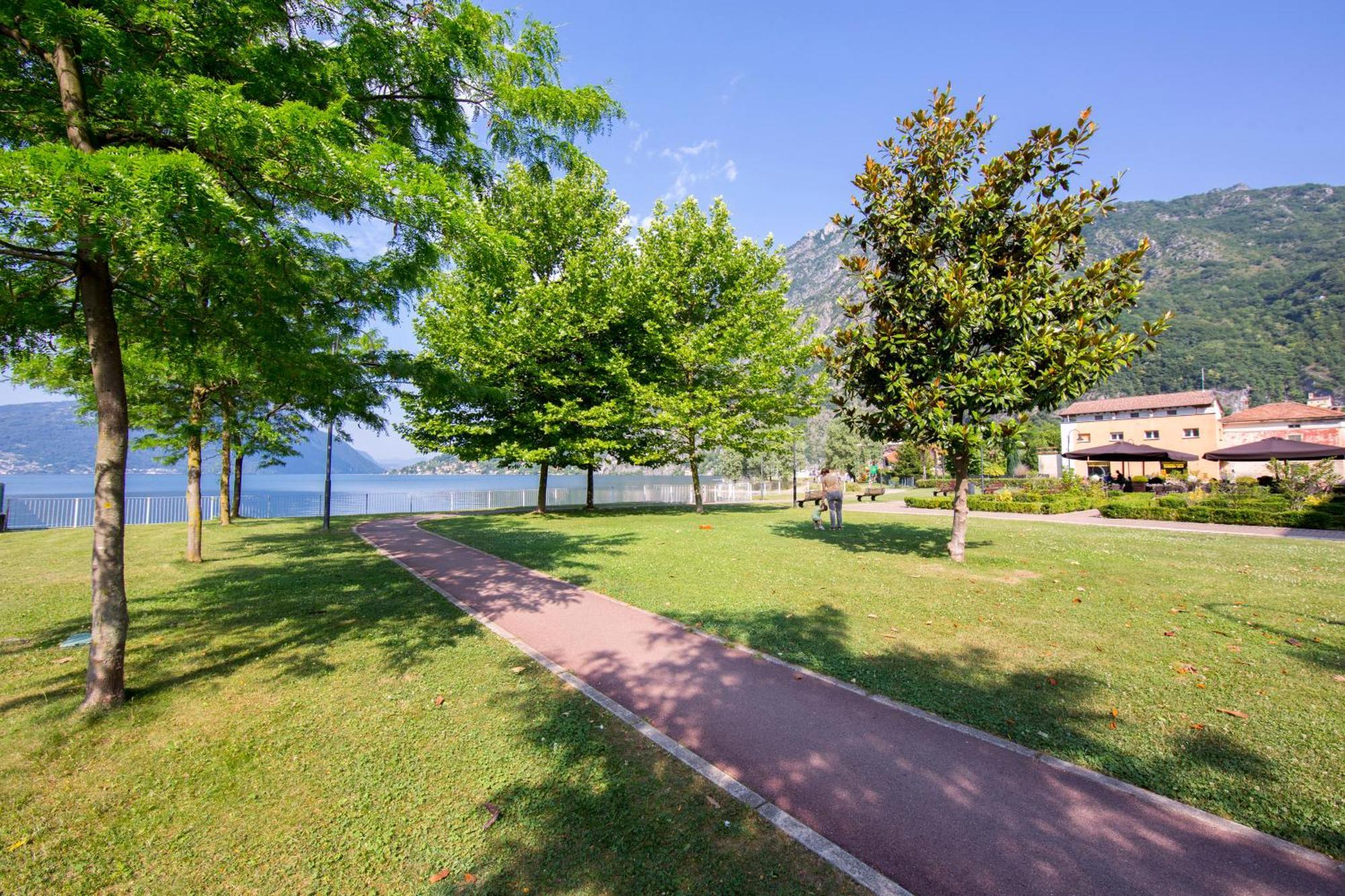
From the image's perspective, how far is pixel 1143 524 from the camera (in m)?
17.6

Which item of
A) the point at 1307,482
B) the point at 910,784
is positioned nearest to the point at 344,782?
the point at 910,784

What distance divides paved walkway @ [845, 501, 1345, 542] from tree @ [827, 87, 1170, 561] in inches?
418

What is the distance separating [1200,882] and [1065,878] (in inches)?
23.8

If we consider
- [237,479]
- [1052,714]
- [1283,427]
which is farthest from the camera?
[1283,427]

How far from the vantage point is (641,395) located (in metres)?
21.3

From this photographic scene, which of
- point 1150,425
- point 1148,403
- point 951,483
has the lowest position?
point 951,483

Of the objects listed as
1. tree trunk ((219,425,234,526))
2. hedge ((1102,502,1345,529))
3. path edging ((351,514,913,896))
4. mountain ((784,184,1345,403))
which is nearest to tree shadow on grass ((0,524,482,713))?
path edging ((351,514,913,896))

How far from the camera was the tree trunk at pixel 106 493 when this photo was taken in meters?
A: 4.18

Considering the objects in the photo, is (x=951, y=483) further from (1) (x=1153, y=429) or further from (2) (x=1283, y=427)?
(2) (x=1283, y=427)

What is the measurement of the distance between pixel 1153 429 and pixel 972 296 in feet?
204

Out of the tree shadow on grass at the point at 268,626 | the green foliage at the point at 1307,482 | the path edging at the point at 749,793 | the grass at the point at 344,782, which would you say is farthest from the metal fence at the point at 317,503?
the green foliage at the point at 1307,482

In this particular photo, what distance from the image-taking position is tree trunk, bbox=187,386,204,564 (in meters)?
10.7

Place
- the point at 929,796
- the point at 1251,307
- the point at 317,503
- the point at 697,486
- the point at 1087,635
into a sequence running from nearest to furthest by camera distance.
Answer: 1. the point at 929,796
2. the point at 1087,635
3. the point at 697,486
4. the point at 317,503
5. the point at 1251,307

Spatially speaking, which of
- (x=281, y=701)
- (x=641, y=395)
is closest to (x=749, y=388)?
(x=641, y=395)
